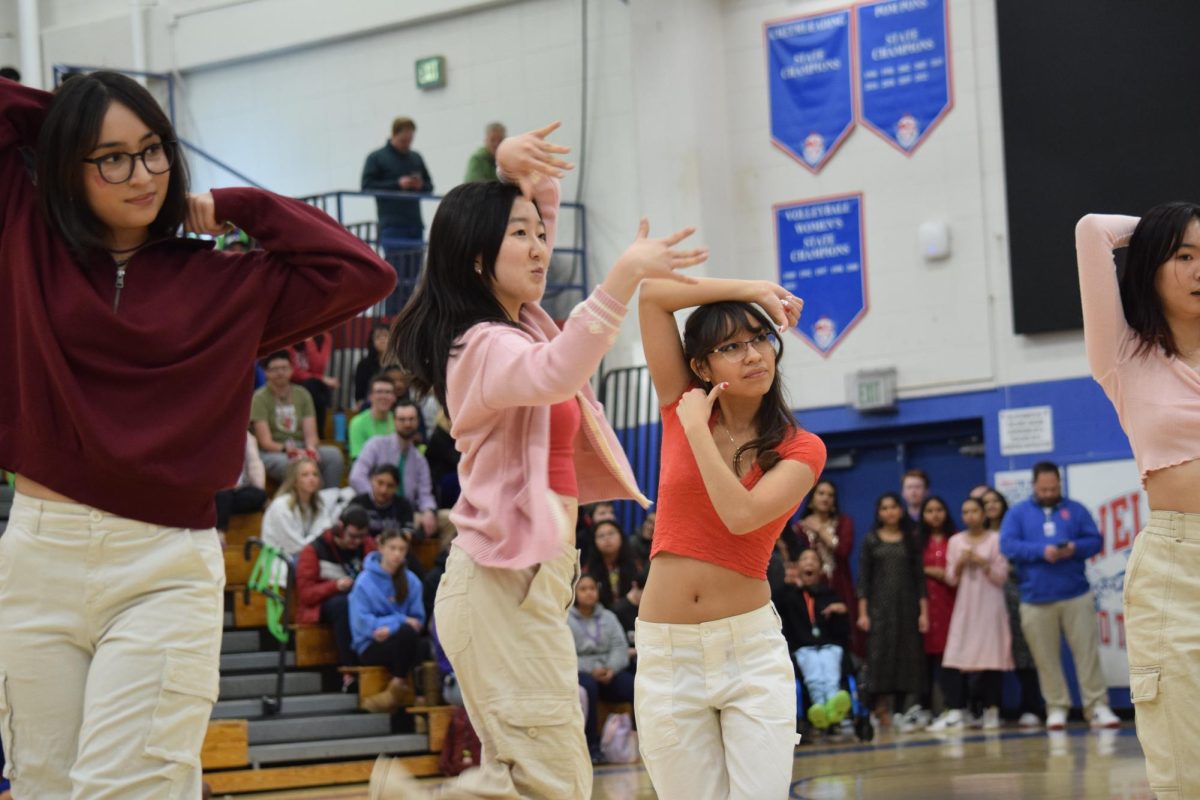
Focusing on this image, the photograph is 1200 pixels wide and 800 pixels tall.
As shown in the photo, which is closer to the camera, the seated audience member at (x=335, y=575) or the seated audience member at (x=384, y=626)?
Result: the seated audience member at (x=384, y=626)

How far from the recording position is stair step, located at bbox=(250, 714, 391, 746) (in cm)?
1003

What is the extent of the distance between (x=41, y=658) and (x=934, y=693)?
37.2 feet

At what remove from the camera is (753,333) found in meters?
4.09

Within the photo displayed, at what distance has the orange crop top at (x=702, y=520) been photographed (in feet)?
13.3

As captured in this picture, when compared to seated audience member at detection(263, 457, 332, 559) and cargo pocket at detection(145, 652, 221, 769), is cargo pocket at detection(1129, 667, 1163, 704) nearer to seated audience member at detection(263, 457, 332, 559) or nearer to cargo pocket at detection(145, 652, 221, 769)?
cargo pocket at detection(145, 652, 221, 769)

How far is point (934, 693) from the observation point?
13422mm

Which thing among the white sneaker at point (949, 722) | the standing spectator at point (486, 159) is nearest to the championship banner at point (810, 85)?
the standing spectator at point (486, 159)

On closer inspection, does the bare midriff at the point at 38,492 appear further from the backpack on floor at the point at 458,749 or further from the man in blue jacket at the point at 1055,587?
the man in blue jacket at the point at 1055,587

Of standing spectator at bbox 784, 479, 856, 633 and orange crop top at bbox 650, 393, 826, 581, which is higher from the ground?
orange crop top at bbox 650, 393, 826, 581

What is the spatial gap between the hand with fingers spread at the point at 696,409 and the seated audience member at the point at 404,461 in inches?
317

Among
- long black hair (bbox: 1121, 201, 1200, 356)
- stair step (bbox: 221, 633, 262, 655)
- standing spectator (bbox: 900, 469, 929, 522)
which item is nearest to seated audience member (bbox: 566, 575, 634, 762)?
stair step (bbox: 221, 633, 262, 655)

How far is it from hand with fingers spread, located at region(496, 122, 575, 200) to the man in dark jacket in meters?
7.19

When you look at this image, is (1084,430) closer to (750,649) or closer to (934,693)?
(934,693)

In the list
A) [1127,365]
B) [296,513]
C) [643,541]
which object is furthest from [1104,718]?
[1127,365]
